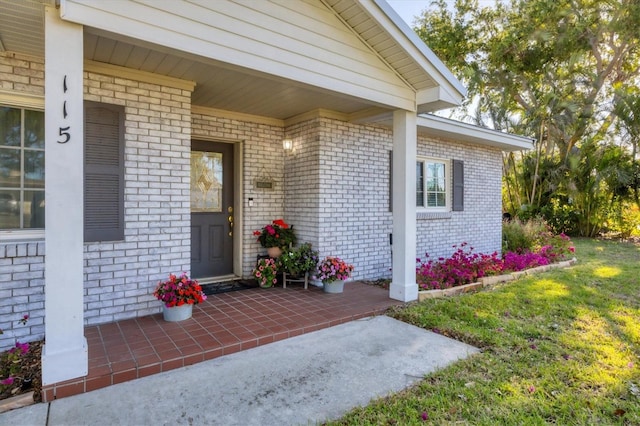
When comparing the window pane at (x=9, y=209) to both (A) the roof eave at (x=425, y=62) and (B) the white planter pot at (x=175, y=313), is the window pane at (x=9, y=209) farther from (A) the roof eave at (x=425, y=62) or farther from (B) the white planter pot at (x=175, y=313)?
(A) the roof eave at (x=425, y=62)

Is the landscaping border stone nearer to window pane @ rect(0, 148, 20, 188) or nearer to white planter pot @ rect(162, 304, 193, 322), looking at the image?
white planter pot @ rect(162, 304, 193, 322)

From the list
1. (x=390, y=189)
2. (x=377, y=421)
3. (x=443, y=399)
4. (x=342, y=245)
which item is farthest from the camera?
(x=390, y=189)

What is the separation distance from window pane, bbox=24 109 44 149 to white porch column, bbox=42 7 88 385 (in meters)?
1.27

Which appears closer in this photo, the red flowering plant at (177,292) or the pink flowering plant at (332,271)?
the red flowering plant at (177,292)

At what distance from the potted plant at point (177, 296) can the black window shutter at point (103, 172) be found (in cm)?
67

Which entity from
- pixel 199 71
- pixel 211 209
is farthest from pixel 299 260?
pixel 199 71

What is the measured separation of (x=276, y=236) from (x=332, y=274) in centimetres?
107

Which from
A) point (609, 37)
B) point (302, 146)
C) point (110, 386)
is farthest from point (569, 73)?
point (110, 386)

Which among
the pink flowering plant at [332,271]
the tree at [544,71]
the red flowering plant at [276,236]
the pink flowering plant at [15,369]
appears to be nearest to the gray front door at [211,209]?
the red flowering plant at [276,236]

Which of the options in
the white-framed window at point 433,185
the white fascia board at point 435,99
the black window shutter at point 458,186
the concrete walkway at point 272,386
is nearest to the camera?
the concrete walkway at point 272,386

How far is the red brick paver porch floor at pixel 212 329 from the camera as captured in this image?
2.60 metres

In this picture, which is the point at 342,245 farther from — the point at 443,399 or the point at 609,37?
the point at 609,37

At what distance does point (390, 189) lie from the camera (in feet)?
19.3

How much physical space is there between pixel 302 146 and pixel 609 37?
13930 millimetres
